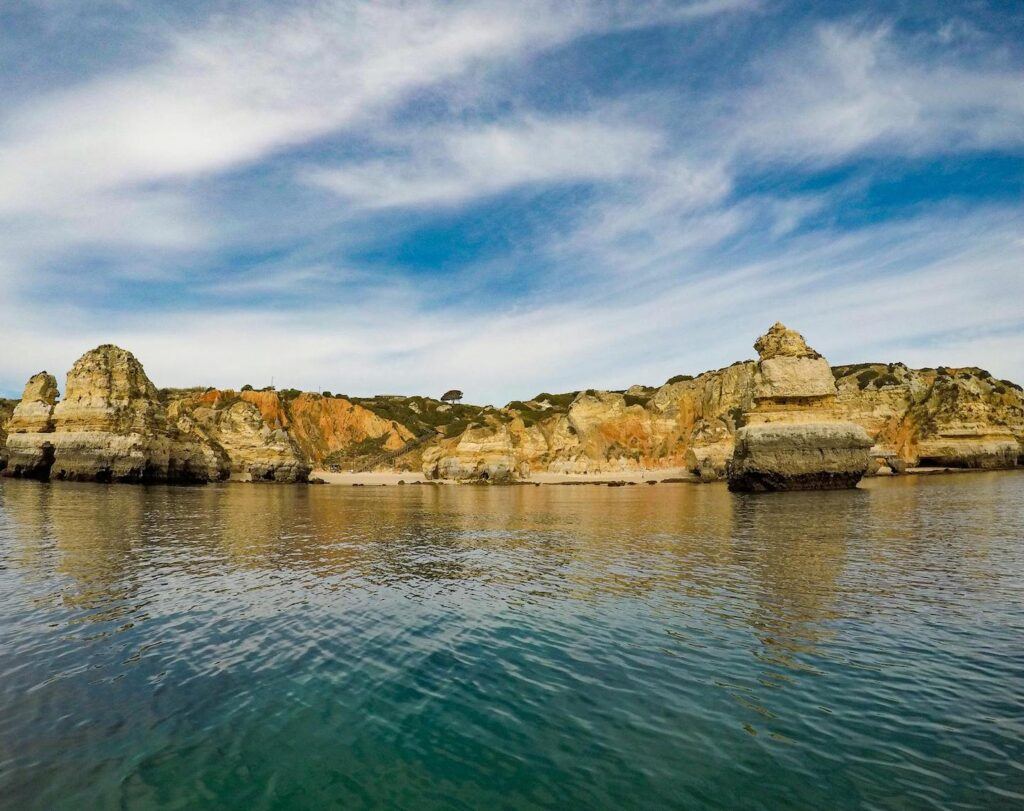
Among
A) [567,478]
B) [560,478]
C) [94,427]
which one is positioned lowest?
[560,478]

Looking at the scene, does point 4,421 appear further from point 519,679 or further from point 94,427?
point 519,679

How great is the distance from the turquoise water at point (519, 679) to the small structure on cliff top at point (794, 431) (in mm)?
29037

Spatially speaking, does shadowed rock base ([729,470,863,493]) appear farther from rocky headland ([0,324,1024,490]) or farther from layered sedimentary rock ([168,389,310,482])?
layered sedimentary rock ([168,389,310,482])

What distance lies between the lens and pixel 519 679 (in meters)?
9.36

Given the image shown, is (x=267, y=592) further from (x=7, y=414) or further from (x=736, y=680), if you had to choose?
(x=7, y=414)

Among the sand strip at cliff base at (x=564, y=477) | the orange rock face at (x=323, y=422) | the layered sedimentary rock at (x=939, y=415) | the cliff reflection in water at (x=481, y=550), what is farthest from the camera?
the orange rock face at (x=323, y=422)

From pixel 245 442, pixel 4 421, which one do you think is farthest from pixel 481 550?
pixel 4 421

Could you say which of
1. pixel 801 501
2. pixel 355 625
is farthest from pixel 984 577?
pixel 801 501

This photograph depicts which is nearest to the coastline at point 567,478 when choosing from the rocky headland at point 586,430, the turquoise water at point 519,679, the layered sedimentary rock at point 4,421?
the rocky headland at point 586,430

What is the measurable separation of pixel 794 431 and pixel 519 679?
1828 inches

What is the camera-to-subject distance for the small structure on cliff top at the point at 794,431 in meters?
48.7

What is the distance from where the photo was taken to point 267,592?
50.8 feet

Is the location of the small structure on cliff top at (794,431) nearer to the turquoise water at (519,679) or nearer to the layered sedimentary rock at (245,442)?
the turquoise water at (519,679)

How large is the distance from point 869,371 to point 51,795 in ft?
381
